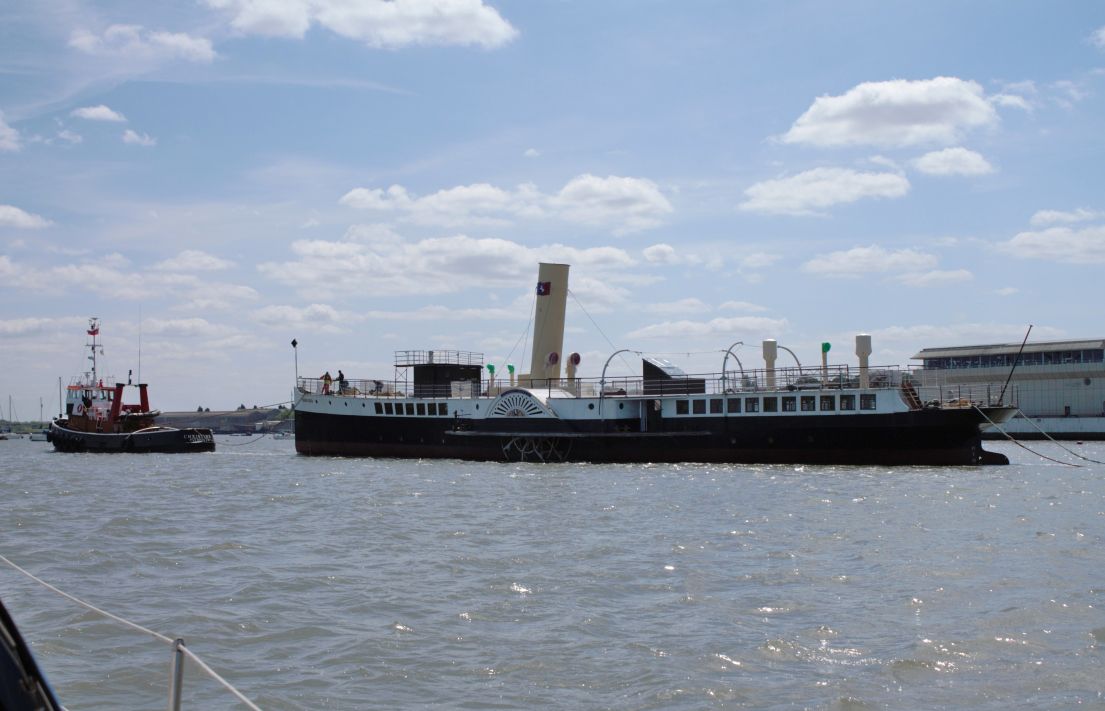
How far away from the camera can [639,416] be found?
43.2m

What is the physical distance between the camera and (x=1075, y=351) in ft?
248

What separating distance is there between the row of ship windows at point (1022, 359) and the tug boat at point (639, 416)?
37280 mm

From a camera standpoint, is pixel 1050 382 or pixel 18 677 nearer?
pixel 18 677

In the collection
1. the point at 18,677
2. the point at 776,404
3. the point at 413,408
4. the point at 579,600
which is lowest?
the point at 579,600

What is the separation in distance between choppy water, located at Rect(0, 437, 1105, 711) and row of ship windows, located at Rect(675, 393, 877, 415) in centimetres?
1212

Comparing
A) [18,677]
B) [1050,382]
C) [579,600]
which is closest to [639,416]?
[579,600]

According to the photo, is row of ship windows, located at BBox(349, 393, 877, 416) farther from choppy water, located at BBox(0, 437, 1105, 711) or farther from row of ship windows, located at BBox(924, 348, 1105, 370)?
row of ship windows, located at BBox(924, 348, 1105, 370)

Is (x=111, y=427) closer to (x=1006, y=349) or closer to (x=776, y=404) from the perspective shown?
(x=776, y=404)

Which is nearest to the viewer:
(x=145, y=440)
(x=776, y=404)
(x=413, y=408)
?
(x=776, y=404)

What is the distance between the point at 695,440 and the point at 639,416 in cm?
336

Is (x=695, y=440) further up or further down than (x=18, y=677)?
further down

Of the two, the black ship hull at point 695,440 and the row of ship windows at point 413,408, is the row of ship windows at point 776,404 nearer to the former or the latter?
the black ship hull at point 695,440

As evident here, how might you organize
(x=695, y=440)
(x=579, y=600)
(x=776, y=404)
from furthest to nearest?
(x=695, y=440)
(x=776, y=404)
(x=579, y=600)

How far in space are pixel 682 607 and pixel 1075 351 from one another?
73126 mm
